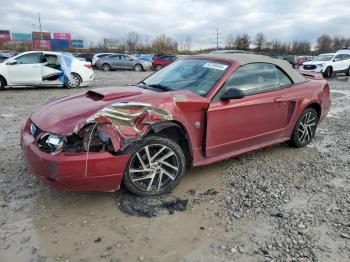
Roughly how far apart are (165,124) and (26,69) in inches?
385

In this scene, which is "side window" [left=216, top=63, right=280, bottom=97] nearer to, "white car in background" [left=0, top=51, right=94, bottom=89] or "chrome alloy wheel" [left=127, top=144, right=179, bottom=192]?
"chrome alloy wheel" [left=127, top=144, right=179, bottom=192]

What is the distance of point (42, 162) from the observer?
279cm

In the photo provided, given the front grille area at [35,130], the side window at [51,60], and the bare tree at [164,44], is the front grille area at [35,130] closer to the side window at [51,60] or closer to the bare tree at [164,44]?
the side window at [51,60]

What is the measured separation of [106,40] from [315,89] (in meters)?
72.8

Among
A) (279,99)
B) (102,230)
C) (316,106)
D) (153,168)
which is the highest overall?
(279,99)

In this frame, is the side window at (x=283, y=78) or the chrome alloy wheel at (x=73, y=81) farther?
the chrome alloy wheel at (x=73, y=81)

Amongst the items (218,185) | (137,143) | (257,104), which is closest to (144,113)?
(137,143)

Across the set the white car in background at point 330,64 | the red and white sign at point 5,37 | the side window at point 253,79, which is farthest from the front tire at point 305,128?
the red and white sign at point 5,37

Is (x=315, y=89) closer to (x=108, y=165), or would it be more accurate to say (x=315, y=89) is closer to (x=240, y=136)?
(x=240, y=136)

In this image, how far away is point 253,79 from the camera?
13.4 feet

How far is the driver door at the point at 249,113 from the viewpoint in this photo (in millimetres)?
3557

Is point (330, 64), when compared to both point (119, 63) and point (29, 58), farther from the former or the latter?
point (29, 58)

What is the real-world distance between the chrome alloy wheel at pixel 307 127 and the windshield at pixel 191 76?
1803 mm

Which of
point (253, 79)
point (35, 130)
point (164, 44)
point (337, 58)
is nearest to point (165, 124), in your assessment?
point (35, 130)
